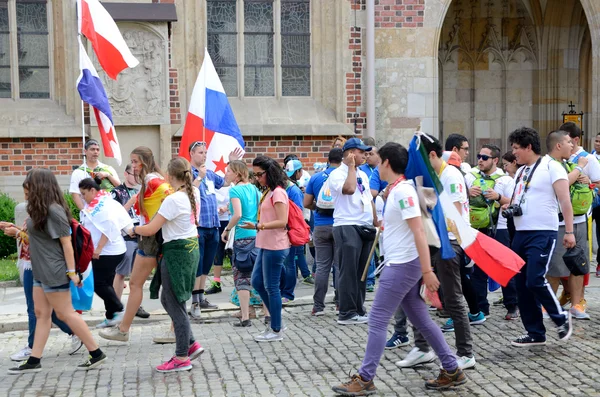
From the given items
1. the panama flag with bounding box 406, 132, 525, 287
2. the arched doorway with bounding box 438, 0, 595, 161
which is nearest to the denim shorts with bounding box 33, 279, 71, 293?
the panama flag with bounding box 406, 132, 525, 287

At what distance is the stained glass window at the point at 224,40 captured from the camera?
1666 centimetres

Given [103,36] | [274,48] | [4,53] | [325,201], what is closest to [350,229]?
[325,201]

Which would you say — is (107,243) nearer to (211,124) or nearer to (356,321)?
(356,321)

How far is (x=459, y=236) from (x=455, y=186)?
2.07 feet

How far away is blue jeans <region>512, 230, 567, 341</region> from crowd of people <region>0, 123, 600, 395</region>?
0.01 metres

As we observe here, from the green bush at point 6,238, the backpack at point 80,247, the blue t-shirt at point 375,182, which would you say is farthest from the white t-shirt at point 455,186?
the green bush at point 6,238

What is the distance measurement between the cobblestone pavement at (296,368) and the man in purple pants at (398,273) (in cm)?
20

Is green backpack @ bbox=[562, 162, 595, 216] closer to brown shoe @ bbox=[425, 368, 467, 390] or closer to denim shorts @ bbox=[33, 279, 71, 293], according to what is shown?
brown shoe @ bbox=[425, 368, 467, 390]

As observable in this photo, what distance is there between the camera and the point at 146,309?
10344 millimetres

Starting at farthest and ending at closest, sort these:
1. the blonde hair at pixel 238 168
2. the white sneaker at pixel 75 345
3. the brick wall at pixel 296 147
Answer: the brick wall at pixel 296 147 < the blonde hair at pixel 238 168 < the white sneaker at pixel 75 345

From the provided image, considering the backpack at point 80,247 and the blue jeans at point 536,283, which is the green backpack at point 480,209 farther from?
the backpack at point 80,247

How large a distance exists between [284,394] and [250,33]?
1121cm

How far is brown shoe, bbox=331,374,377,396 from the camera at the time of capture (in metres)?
6.36

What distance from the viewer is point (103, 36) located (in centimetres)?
1224
